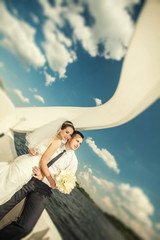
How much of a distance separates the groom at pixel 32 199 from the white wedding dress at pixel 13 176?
12 centimetres

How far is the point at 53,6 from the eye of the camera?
1.90 m

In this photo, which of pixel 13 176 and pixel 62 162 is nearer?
pixel 13 176

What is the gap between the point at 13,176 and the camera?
1.66 metres

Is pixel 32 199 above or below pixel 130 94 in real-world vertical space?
below

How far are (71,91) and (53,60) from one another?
85 cm

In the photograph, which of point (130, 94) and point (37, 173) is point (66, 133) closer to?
point (37, 173)

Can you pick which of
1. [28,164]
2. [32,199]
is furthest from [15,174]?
[32,199]

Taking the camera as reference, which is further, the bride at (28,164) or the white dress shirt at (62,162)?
the white dress shirt at (62,162)

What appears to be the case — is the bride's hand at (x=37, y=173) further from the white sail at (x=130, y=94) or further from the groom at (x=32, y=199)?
the white sail at (x=130, y=94)

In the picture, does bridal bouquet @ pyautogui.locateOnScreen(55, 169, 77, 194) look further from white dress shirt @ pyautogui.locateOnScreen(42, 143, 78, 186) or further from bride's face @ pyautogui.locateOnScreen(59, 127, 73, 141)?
bride's face @ pyautogui.locateOnScreen(59, 127, 73, 141)

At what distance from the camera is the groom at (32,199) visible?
160 cm

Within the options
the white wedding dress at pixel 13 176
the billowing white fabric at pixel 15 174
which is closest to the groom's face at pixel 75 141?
the billowing white fabric at pixel 15 174

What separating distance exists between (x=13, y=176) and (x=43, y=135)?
3.15 ft

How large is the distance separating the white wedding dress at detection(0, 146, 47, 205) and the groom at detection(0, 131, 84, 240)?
118mm
